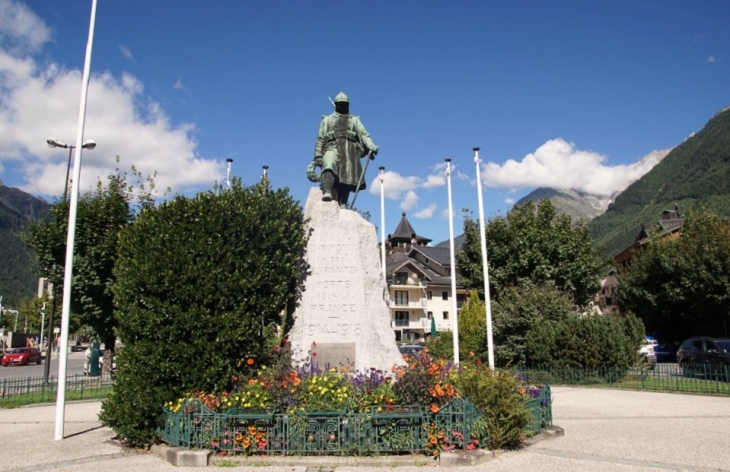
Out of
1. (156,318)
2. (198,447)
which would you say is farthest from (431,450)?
(156,318)

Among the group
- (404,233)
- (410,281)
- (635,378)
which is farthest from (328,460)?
(404,233)

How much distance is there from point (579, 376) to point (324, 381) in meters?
15.1

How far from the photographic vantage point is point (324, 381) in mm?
8617

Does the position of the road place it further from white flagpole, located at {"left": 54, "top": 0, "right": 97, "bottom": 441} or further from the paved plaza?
white flagpole, located at {"left": 54, "top": 0, "right": 97, "bottom": 441}

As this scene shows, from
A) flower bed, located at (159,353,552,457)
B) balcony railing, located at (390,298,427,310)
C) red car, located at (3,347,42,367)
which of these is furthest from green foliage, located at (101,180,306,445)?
balcony railing, located at (390,298,427,310)

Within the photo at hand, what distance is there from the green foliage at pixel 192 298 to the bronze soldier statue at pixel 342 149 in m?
1.48

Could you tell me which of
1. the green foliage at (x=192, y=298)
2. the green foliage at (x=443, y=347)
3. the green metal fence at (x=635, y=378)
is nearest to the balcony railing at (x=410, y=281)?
the green foliage at (x=443, y=347)

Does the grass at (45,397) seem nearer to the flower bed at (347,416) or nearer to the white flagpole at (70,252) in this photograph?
the white flagpole at (70,252)

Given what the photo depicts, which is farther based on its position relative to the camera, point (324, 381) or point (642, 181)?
point (642, 181)

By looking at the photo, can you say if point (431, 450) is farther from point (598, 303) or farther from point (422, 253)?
point (598, 303)

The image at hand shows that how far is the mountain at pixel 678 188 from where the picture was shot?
132 metres

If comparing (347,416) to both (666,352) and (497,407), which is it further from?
(666,352)

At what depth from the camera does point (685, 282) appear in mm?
33875

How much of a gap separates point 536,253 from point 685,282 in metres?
11.3
